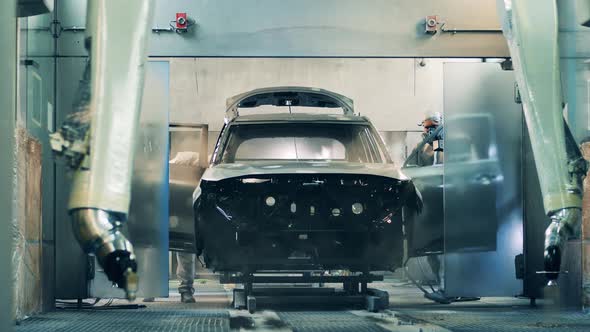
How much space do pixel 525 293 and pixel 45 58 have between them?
5042 millimetres

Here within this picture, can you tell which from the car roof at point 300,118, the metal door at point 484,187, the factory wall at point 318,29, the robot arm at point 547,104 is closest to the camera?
the robot arm at point 547,104

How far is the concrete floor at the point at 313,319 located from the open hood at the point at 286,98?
6.27 ft

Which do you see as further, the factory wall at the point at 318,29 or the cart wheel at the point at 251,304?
the factory wall at the point at 318,29

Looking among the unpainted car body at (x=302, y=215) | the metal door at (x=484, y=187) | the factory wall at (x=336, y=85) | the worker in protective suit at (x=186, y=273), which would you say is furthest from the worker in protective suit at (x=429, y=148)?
the factory wall at (x=336, y=85)

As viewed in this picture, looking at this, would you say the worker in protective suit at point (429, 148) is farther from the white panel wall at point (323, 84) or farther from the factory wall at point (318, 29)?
the white panel wall at point (323, 84)

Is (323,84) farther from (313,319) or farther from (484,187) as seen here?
(313,319)

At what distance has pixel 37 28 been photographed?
7.30 meters

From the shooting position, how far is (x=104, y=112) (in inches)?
68.3

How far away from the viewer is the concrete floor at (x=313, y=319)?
593 cm

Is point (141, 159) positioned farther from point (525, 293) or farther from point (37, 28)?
point (525, 293)

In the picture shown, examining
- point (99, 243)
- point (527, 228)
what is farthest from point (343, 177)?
point (99, 243)

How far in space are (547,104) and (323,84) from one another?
1283 centimetres

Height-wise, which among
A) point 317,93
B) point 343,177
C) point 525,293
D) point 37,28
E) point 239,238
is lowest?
point 525,293

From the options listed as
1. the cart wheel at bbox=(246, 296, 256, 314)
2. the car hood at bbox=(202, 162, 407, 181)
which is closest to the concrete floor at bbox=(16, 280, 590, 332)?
the cart wheel at bbox=(246, 296, 256, 314)
